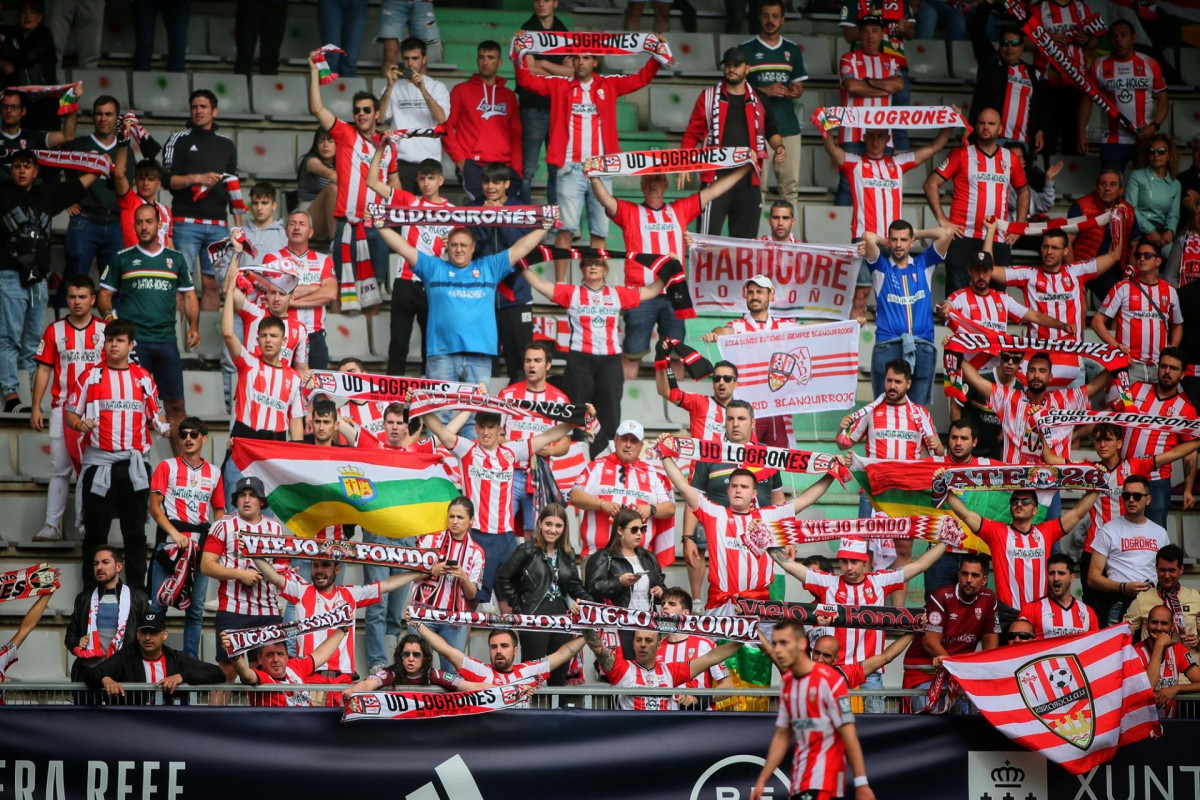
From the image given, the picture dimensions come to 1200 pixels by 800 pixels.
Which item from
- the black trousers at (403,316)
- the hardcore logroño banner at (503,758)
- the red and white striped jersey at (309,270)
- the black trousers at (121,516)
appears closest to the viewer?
the hardcore logroño banner at (503,758)

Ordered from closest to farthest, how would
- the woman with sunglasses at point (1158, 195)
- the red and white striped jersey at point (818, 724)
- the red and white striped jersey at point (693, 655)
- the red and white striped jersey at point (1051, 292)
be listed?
the red and white striped jersey at point (818, 724) → the red and white striped jersey at point (693, 655) → the red and white striped jersey at point (1051, 292) → the woman with sunglasses at point (1158, 195)

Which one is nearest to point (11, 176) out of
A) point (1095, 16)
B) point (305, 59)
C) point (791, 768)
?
point (305, 59)

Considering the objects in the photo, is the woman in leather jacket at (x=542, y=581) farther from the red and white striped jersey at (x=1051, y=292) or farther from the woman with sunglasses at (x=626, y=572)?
the red and white striped jersey at (x=1051, y=292)

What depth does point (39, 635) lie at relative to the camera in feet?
41.4

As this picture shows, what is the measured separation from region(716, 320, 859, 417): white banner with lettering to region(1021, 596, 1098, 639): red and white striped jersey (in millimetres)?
2516

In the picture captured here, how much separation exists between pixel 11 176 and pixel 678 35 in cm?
663

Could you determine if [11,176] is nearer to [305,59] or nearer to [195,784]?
[305,59]

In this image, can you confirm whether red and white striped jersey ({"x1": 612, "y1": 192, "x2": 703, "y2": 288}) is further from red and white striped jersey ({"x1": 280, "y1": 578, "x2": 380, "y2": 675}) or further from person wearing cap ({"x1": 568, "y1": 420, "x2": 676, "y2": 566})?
red and white striped jersey ({"x1": 280, "y1": 578, "x2": 380, "y2": 675})

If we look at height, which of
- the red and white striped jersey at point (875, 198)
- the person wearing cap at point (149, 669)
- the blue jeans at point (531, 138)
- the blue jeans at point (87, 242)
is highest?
the blue jeans at point (531, 138)

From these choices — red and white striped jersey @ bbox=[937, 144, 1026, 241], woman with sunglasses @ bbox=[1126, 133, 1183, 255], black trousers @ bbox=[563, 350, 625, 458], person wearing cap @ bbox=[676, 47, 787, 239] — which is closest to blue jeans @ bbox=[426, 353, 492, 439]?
black trousers @ bbox=[563, 350, 625, 458]

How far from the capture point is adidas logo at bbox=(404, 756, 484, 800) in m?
10.4

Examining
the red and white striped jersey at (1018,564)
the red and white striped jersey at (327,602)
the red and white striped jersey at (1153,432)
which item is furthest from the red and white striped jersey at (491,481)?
the red and white striped jersey at (1153,432)

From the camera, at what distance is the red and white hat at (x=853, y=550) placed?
11789 mm

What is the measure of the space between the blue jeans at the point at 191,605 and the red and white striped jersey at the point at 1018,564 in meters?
5.26
